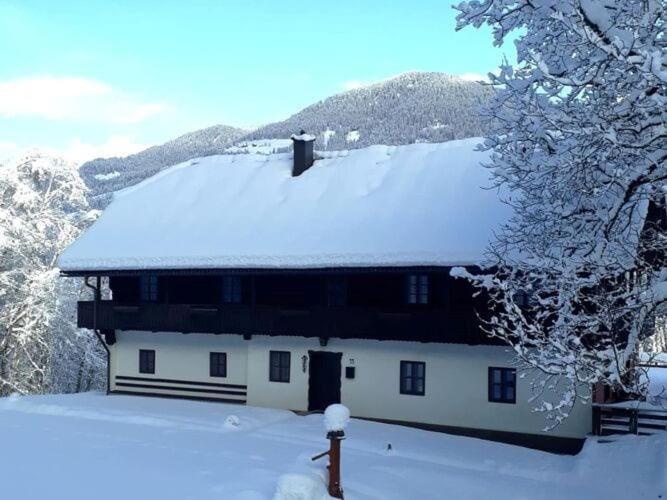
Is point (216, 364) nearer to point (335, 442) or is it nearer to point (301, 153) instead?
point (301, 153)

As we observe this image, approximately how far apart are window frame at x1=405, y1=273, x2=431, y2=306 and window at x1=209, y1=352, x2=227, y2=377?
639 centimetres

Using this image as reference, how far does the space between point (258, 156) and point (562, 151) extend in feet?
59.3

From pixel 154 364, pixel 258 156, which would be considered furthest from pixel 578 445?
pixel 258 156

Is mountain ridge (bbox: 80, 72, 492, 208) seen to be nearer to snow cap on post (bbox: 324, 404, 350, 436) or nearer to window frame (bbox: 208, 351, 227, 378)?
window frame (bbox: 208, 351, 227, 378)

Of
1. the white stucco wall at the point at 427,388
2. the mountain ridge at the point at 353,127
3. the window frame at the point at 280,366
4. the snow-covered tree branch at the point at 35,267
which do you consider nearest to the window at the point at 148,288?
the white stucco wall at the point at 427,388

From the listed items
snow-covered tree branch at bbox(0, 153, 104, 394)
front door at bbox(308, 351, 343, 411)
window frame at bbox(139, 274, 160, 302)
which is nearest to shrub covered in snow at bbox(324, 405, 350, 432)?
front door at bbox(308, 351, 343, 411)

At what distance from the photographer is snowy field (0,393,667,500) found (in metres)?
11.4

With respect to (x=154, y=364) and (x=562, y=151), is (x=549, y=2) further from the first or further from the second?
(x=154, y=364)

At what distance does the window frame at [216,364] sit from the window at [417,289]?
6421 mm

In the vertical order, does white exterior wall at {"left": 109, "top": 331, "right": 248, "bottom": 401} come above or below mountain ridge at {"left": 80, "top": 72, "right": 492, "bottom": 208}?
below

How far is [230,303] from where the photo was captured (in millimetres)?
20672

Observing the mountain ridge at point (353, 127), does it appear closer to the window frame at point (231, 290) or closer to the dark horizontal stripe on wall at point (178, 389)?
the dark horizontal stripe on wall at point (178, 389)

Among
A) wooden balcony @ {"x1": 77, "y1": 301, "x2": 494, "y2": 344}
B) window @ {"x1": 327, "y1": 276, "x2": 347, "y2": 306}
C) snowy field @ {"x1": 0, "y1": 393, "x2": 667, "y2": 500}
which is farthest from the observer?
window @ {"x1": 327, "y1": 276, "x2": 347, "y2": 306}

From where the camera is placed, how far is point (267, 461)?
530 inches
